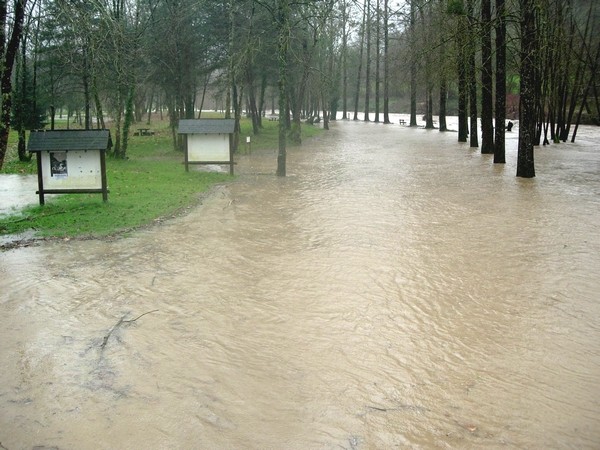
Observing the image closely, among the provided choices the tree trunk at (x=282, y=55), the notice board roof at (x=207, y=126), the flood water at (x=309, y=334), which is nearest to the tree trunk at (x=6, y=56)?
the flood water at (x=309, y=334)

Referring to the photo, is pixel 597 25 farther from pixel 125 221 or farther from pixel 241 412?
pixel 241 412

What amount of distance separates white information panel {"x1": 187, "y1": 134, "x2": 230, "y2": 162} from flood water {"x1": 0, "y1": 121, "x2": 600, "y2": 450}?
699 cm

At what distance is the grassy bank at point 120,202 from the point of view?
1158 centimetres

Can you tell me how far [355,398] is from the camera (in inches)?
216

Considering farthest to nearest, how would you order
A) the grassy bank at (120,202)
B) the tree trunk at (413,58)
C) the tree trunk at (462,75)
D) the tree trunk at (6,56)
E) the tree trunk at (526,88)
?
the tree trunk at (413,58) → the tree trunk at (462,75) → the tree trunk at (526,88) → the grassy bank at (120,202) → the tree trunk at (6,56)

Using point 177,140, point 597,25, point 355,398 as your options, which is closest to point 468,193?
point 355,398

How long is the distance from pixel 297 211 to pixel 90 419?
369 inches

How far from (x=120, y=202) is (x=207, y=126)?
20.6ft

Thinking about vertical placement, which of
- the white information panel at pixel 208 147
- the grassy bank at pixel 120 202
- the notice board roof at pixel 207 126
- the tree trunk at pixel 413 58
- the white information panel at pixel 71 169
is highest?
the tree trunk at pixel 413 58

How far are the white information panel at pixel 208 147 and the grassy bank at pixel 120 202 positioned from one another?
0.60 m

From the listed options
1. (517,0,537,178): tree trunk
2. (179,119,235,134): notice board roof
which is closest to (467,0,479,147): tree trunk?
(517,0,537,178): tree trunk

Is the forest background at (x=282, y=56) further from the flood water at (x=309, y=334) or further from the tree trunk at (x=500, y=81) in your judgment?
the flood water at (x=309, y=334)

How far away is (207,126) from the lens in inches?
769

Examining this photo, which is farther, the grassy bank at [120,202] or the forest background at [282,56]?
the forest background at [282,56]
